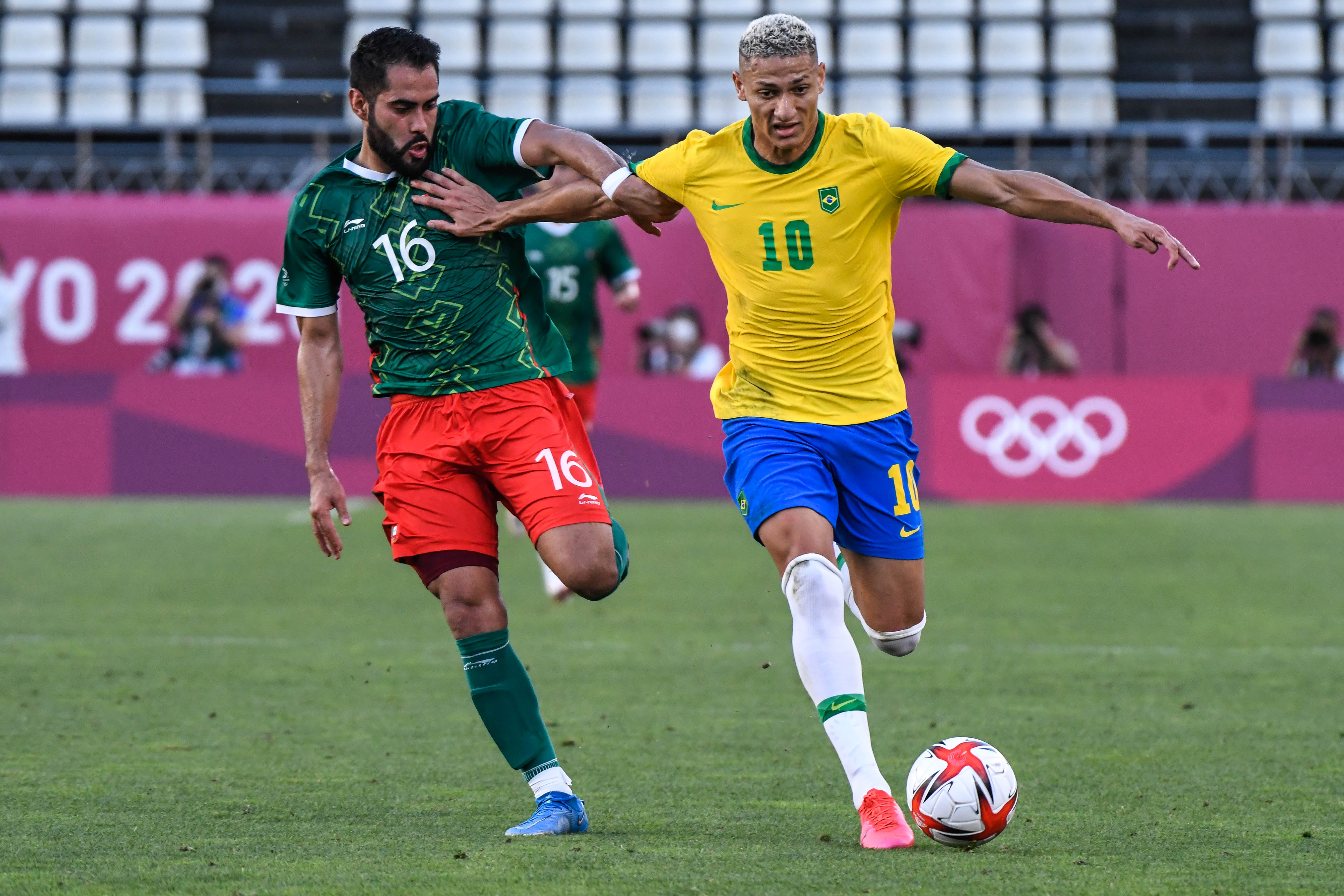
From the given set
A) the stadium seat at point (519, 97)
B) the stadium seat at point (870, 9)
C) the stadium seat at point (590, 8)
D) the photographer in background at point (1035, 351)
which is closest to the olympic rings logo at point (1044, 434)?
the photographer in background at point (1035, 351)

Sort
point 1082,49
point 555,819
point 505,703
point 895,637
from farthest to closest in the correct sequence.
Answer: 1. point 1082,49
2. point 895,637
3. point 505,703
4. point 555,819

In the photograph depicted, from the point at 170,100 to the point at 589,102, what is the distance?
179 inches

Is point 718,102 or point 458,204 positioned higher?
point 718,102

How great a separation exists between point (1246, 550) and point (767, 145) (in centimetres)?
841

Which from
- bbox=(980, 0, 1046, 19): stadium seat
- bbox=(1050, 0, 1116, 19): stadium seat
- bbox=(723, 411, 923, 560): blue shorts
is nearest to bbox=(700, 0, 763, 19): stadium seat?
bbox=(980, 0, 1046, 19): stadium seat

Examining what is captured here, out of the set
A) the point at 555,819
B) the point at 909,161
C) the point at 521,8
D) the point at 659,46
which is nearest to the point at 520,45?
the point at 521,8

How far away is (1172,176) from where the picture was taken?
739 inches

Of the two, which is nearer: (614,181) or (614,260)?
(614,181)

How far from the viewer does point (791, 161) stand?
5262mm

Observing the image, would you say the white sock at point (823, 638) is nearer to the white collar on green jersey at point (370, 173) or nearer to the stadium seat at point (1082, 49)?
the white collar on green jersey at point (370, 173)

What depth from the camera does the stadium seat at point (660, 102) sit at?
20.4 meters

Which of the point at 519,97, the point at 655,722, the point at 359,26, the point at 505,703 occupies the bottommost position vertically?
the point at 655,722

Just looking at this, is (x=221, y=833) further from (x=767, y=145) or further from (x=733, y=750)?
(x=767, y=145)

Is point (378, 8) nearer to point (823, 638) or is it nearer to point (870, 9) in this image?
point (870, 9)
